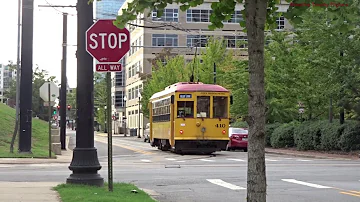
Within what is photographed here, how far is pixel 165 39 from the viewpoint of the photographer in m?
77.8

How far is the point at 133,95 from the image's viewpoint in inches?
3644

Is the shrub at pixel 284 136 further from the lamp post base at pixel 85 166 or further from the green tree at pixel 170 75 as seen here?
the lamp post base at pixel 85 166

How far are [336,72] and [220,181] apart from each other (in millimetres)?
15587

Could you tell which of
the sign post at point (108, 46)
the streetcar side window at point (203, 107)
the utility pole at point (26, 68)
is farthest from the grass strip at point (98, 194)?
the streetcar side window at point (203, 107)

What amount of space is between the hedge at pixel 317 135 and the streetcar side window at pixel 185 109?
8333mm

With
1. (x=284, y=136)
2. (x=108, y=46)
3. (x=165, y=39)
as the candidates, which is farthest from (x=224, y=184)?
(x=165, y=39)

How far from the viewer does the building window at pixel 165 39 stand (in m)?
77.3

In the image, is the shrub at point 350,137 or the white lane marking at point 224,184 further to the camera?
the shrub at point 350,137

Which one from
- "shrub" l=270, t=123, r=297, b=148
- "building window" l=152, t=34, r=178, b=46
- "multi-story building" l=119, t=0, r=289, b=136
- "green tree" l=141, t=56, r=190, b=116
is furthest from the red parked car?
"building window" l=152, t=34, r=178, b=46

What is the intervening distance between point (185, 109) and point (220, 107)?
1745 millimetres

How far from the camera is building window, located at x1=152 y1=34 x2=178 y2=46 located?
77.3m

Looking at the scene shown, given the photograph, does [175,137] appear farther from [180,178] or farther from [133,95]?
[133,95]

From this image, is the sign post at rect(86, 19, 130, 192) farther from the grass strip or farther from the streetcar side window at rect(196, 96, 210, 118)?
the streetcar side window at rect(196, 96, 210, 118)

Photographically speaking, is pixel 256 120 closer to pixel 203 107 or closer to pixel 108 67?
pixel 108 67
